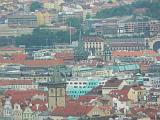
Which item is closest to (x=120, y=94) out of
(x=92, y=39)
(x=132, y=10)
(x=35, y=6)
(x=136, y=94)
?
(x=136, y=94)

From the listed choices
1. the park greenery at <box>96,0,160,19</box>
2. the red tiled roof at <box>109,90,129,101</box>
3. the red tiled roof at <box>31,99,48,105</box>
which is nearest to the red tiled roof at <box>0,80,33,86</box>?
the red tiled roof at <box>109,90,129,101</box>

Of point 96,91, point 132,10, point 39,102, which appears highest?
point 39,102

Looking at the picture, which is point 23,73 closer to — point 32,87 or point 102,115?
point 32,87

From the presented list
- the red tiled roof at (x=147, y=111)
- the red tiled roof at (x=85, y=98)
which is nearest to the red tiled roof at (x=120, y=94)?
the red tiled roof at (x=85, y=98)

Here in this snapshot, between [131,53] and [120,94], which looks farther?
[131,53]

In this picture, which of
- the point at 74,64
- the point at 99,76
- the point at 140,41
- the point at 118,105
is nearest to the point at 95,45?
the point at 140,41

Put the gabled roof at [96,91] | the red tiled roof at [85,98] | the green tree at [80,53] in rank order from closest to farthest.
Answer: the red tiled roof at [85,98] → the gabled roof at [96,91] → the green tree at [80,53]

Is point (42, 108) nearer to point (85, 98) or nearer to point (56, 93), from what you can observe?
point (56, 93)

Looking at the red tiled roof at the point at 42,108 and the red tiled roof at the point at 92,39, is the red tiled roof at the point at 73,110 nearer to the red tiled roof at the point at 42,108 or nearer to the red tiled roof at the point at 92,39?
the red tiled roof at the point at 42,108

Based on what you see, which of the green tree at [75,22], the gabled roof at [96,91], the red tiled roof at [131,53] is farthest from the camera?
the green tree at [75,22]
